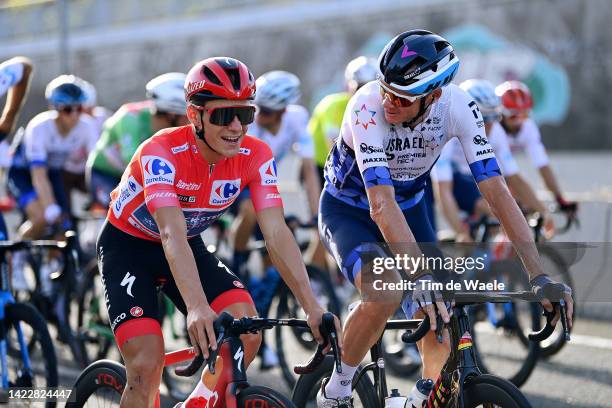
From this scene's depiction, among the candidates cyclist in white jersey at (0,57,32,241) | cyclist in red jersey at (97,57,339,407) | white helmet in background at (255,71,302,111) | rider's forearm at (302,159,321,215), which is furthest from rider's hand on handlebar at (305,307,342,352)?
rider's forearm at (302,159,321,215)

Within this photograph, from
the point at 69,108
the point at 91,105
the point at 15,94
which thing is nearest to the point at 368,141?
the point at 15,94

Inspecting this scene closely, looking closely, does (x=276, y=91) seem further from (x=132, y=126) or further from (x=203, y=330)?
(x=203, y=330)

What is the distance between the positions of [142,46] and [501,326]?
23731 mm

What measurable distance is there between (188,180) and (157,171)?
7.6 inches

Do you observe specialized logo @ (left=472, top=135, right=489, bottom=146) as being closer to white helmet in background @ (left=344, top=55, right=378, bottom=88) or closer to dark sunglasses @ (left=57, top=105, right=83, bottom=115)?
white helmet in background @ (left=344, top=55, right=378, bottom=88)

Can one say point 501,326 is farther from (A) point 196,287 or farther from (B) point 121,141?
(A) point 196,287

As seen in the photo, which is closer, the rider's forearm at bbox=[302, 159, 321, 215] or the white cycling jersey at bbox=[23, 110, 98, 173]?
the rider's forearm at bbox=[302, 159, 321, 215]

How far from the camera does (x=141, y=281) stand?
4.87 meters

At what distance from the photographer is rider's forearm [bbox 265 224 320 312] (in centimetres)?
450

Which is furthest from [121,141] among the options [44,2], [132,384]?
[44,2]

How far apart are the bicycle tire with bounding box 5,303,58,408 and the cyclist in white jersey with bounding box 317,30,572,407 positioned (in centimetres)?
167


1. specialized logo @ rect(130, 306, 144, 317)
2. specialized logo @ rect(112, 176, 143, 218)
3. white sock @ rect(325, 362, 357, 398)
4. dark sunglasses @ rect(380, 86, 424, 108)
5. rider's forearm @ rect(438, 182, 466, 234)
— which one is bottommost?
white sock @ rect(325, 362, 357, 398)

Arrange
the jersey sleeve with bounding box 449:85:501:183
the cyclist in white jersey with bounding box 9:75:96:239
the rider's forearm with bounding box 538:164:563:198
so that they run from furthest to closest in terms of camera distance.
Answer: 1. the rider's forearm with bounding box 538:164:563:198
2. the cyclist in white jersey with bounding box 9:75:96:239
3. the jersey sleeve with bounding box 449:85:501:183

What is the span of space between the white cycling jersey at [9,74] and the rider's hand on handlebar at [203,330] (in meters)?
3.09
